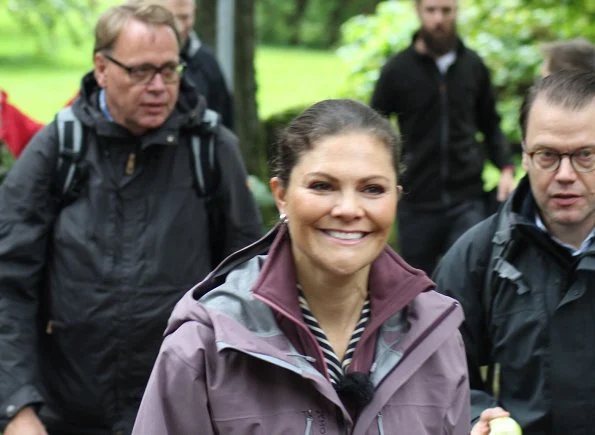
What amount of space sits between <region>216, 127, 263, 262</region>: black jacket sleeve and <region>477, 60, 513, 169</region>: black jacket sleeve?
3.66 metres

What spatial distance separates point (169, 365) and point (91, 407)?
69.9 inches

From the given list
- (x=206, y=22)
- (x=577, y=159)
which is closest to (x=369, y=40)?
(x=206, y=22)

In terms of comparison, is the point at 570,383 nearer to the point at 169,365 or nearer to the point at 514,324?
the point at 514,324

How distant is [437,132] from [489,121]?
0.48 metres

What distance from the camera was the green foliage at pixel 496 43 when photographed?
41.9 ft

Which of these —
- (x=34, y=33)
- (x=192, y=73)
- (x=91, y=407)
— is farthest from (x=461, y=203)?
(x=34, y=33)

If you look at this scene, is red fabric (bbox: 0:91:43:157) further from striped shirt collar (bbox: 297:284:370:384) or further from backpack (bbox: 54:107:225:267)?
striped shirt collar (bbox: 297:284:370:384)

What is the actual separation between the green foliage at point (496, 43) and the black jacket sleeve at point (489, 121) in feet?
12.6

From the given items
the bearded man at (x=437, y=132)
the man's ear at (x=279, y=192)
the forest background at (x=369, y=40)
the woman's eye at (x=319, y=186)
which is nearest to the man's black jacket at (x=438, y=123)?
the bearded man at (x=437, y=132)

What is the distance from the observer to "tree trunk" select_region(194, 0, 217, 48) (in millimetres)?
11180

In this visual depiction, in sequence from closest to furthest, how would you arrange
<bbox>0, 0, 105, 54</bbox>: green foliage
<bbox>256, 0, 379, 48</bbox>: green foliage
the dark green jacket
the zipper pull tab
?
the dark green jacket, the zipper pull tab, <bbox>0, 0, 105, 54</bbox>: green foliage, <bbox>256, 0, 379, 48</bbox>: green foliage

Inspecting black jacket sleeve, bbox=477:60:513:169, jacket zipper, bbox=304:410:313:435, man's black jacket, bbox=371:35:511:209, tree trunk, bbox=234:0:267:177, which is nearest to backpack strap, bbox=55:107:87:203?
jacket zipper, bbox=304:410:313:435

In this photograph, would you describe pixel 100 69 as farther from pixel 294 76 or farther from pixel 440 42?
pixel 294 76

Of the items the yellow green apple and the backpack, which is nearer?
the yellow green apple
